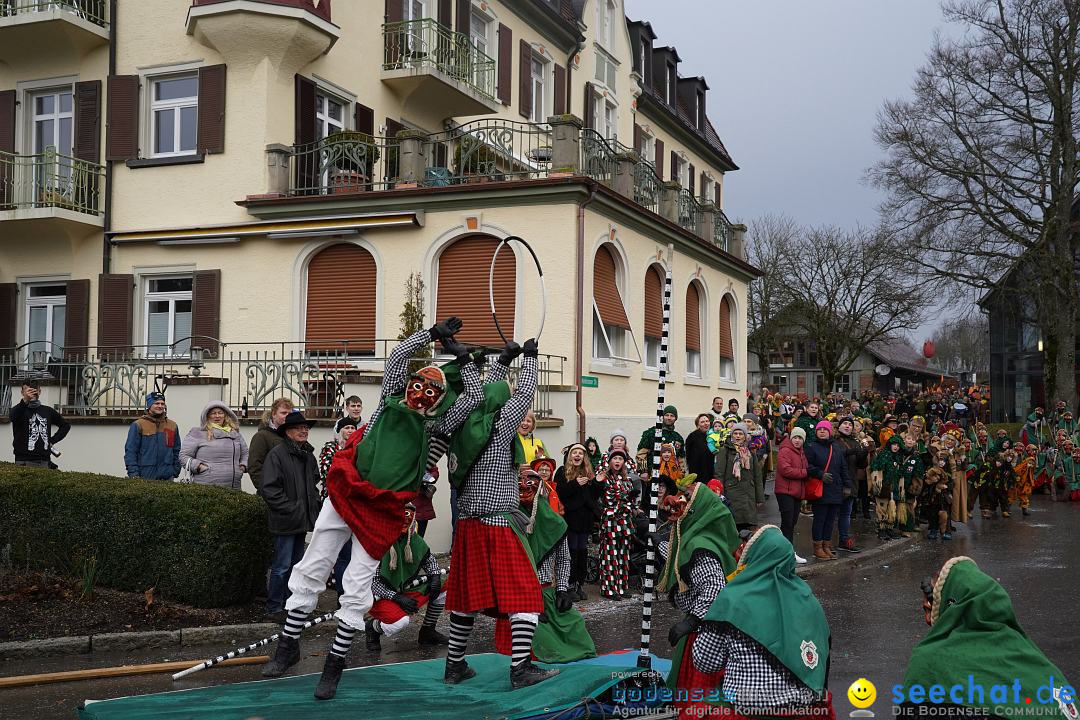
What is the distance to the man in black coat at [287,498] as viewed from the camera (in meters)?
9.63

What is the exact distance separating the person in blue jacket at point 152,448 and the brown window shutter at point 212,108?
810cm

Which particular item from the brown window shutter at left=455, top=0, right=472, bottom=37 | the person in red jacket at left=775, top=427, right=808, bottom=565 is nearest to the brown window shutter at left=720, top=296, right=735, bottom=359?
the brown window shutter at left=455, top=0, right=472, bottom=37

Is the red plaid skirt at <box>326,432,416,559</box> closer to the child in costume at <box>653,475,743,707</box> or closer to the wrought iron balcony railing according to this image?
the child in costume at <box>653,475,743,707</box>

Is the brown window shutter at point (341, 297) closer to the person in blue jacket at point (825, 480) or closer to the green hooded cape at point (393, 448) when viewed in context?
the person in blue jacket at point (825, 480)

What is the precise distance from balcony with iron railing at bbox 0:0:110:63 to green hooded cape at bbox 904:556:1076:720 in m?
19.1

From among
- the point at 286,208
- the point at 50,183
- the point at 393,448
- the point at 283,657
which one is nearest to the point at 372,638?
the point at 283,657

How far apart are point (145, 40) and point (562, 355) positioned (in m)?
9.83

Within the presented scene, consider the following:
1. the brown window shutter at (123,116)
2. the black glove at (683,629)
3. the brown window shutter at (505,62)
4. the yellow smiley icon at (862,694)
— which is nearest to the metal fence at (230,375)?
the brown window shutter at (123,116)

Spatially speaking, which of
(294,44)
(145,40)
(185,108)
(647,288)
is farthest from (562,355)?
(145,40)

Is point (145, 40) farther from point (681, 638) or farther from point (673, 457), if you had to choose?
point (681, 638)

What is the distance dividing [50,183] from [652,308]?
38.2 feet

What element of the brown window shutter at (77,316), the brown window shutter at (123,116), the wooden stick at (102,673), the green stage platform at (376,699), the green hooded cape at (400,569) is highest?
the brown window shutter at (123,116)

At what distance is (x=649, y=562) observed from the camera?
7160 millimetres

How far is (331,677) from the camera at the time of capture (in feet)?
21.9
